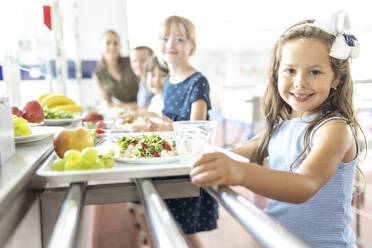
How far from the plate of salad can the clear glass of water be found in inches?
2.2

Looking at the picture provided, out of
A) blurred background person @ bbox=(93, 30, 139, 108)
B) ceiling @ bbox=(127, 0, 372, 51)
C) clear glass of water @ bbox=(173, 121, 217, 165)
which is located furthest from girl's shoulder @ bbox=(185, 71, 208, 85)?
ceiling @ bbox=(127, 0, 372, 51)

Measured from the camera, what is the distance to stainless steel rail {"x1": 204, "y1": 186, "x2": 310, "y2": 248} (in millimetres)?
288

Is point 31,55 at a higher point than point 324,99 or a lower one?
higher

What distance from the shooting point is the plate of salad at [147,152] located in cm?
73

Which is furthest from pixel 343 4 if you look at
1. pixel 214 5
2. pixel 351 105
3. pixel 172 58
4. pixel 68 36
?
pixel 351 105

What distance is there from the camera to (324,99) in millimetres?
991

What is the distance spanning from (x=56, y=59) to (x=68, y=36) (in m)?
0.90

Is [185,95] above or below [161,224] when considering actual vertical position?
above

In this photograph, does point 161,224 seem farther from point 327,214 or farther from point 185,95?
point 185,95

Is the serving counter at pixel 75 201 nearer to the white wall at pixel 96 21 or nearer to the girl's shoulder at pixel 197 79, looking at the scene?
the girl's shoulder at pixel 197 79

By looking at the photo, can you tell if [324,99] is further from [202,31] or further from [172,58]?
[202,31]

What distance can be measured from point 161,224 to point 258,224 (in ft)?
0.34

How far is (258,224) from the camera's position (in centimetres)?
33

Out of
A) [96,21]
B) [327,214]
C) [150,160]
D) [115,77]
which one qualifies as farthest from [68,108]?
[96,21]
